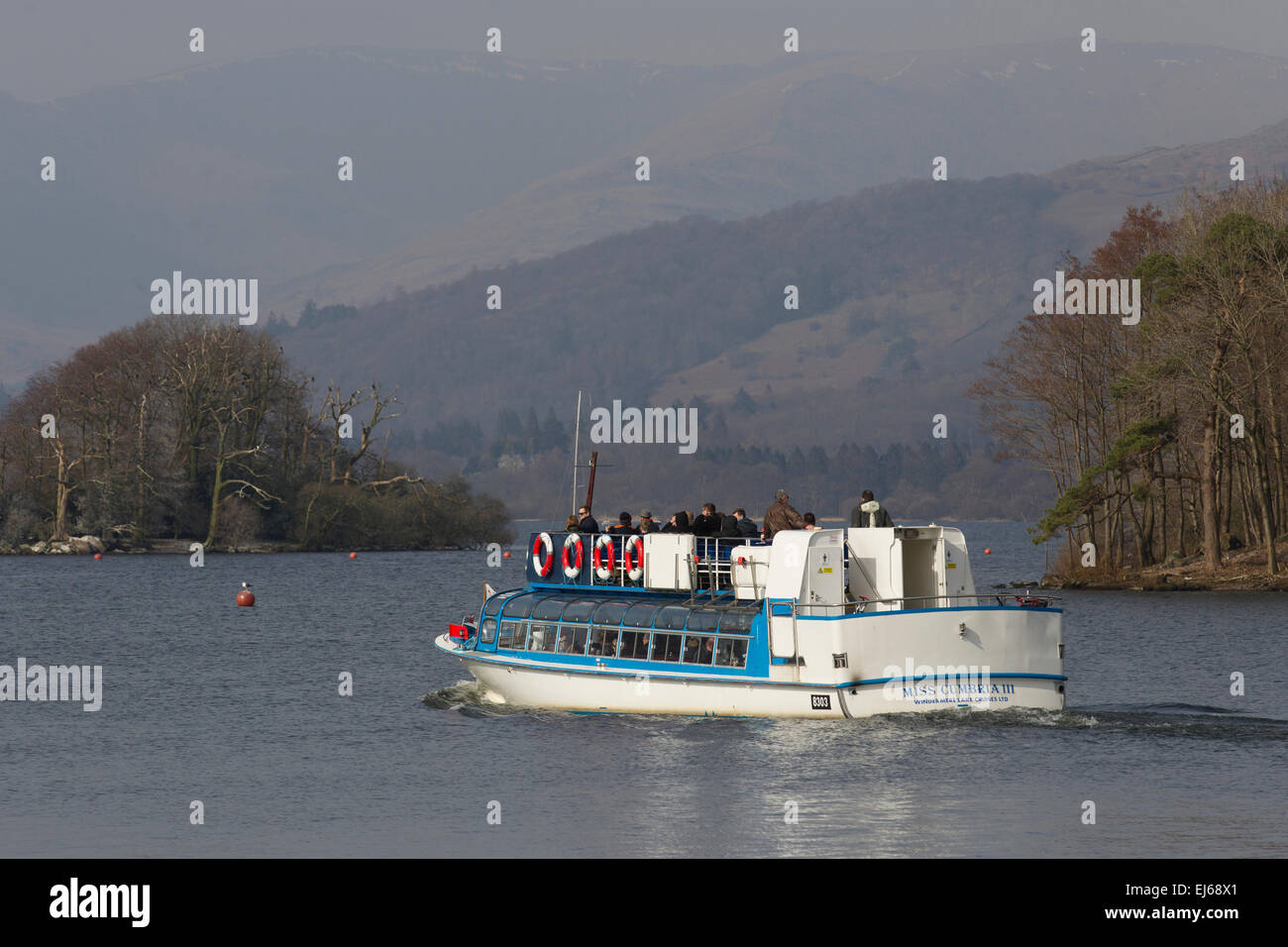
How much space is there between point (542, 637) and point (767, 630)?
6853 mm

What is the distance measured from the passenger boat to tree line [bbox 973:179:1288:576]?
46125 millimetres

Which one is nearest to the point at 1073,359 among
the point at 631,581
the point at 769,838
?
the point at 631,581

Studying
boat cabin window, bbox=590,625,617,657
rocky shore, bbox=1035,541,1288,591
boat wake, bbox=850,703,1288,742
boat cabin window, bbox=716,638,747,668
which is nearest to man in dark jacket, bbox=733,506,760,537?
boat cabin window, bbox=716,638,747,668

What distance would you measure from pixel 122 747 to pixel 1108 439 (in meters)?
69.1

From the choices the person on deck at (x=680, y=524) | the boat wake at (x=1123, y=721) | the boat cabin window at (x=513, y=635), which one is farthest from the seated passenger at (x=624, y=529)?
the boat wake at (x=1123, y=721)

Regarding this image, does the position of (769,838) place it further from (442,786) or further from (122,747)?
(122,747)

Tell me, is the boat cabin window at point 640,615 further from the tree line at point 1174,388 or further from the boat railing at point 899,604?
the tree line at point 1174,388

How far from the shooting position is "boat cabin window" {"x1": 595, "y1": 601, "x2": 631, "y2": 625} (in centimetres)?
3881

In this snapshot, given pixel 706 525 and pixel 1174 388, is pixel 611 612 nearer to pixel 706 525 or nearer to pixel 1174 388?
pixel 706 525

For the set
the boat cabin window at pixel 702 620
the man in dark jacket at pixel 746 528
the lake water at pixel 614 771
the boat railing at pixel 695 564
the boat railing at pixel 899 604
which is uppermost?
the man in dark jacket at pixel 746 528

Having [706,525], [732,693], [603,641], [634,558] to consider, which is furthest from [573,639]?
[732,693]

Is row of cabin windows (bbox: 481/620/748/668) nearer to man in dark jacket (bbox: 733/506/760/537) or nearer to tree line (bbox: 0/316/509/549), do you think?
man in dark jacket (bbox: 733/506/760/537)

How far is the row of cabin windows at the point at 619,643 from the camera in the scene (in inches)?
1459

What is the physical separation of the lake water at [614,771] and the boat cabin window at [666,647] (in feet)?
4.96
